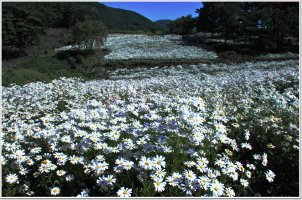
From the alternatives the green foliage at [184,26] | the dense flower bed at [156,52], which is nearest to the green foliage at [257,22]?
the dense flower bed at [156,52]

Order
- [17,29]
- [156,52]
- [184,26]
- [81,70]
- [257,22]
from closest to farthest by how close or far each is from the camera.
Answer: [81,70] → [156,52] → [17,29] → [257,22] → [184,26]

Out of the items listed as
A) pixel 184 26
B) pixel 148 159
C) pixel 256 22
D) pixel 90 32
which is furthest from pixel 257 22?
pixel 148 159

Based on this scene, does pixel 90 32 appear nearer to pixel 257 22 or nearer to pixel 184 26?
pixel 257 22

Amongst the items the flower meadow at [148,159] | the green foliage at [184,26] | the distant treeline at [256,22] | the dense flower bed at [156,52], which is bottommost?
the flower meadow at [148,159]

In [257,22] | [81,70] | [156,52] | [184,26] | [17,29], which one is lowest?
[81,70]

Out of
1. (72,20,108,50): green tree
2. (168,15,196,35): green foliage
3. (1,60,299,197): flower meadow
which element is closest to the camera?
(1,60,299,197): flower meadow

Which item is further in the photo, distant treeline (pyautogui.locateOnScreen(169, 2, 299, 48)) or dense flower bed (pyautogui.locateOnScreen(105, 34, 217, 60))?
distant treeline (pyautogui.locateOnScreen(169, 2, 299, 48))

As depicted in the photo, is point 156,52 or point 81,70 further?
point 156,52

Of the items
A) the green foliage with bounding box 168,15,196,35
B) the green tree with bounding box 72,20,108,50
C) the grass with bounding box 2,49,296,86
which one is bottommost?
the grass with bounding box 2,49,296,86

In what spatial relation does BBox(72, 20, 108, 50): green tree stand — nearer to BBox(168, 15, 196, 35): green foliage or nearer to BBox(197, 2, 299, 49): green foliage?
BBox(197, 2, 299, 49): green foliage

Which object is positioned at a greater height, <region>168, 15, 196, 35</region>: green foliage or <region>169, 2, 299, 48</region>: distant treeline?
<region>168, 15, 196, 35</region>: green foliage

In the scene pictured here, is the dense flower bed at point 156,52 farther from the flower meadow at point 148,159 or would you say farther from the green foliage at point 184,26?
the green foliage at point 184,26

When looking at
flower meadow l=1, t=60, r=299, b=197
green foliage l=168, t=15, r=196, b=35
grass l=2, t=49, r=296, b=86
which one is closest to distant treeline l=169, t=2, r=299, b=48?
grass l=2, t=49, r=296, b=86

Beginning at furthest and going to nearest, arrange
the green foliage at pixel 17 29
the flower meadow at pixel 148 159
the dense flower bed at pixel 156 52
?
the green foliage at pixel 17 29
the dense flower bed at pixel 156 52
the flower meadow at pixel 148 159
